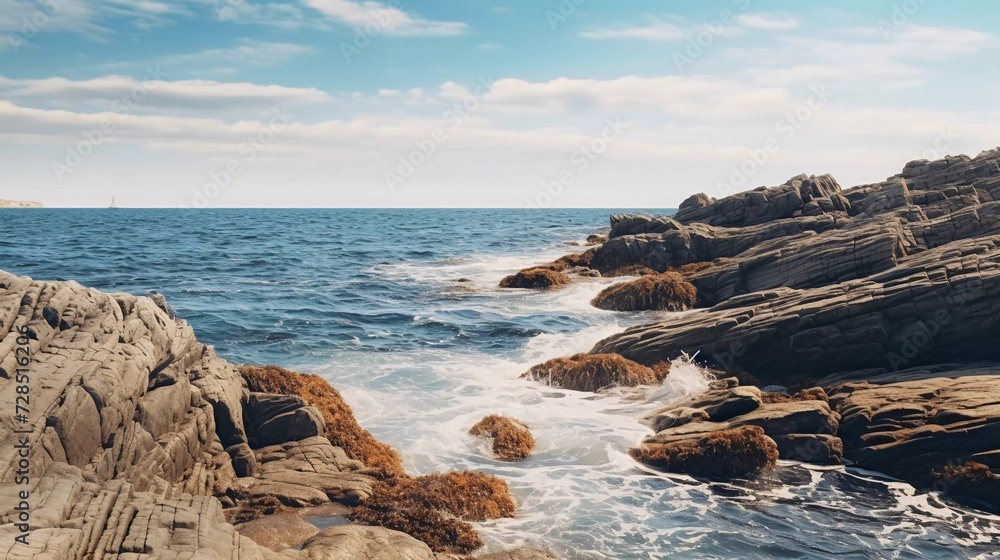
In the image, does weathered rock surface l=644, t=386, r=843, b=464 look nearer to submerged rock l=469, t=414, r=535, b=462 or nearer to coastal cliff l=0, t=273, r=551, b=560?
submerged rock l=469, t=414, r=535, b=462

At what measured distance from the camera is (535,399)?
23719 mm

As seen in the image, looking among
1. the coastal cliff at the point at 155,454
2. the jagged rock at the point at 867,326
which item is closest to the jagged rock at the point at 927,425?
the jagged rock at the point at 867,326

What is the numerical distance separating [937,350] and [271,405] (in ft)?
70.3

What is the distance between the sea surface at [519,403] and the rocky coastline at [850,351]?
932mm

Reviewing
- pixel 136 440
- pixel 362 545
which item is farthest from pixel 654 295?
pixel 136 440

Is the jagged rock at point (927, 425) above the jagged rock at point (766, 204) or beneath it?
beneath

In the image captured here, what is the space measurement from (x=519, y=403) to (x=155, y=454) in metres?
12.3

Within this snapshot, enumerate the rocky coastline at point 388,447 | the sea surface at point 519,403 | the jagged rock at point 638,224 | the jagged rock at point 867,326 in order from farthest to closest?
the jagged rock at point 638,224, the jagged rock at point 867,326, the sea surface at point 519,403, the rocky coastline at point 388,447

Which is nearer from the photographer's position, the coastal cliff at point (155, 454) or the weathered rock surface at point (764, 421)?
the coastal cliff at point (155, 454)

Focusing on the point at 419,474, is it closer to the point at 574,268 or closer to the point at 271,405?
the point at 271,405

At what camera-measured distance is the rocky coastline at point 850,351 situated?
1772 cm

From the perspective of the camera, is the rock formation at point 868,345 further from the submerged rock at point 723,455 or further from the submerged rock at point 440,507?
the submerged rock at point 440,507

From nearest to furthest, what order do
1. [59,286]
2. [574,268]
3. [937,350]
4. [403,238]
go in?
[59,286], [937,350], [574,268], [403,238]

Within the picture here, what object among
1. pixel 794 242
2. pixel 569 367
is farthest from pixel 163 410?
pixel 794 242
